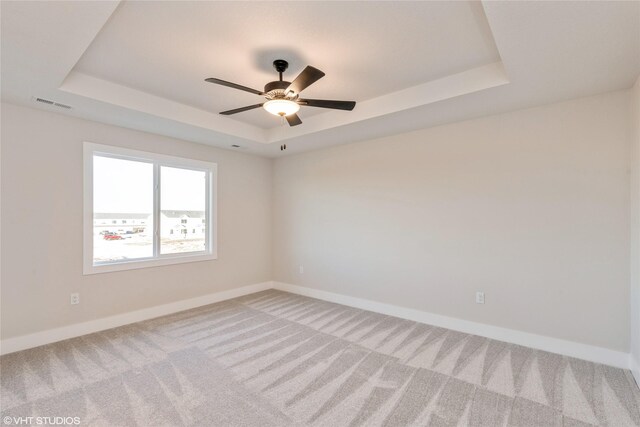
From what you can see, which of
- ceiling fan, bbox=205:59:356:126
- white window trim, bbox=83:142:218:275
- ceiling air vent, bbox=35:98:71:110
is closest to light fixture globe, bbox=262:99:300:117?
ceiling fan, bbox=205:59:356:126

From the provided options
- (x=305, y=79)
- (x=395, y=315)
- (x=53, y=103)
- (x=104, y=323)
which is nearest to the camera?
(x=305, y=79)

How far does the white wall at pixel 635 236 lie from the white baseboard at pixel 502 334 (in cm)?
18

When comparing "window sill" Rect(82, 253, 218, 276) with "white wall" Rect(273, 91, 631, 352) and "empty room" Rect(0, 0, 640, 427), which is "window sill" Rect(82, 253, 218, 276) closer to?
"empty room" Rect(0, 0, 640, 427)

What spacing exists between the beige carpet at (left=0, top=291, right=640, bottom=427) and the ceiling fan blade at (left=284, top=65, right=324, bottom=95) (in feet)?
7.78

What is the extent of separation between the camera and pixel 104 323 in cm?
356

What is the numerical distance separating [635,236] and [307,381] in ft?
9.98

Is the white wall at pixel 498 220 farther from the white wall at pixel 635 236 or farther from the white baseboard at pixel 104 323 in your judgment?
the white baseboard at pixel 104 323

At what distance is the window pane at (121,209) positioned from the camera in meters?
3.61

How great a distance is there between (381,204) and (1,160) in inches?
167

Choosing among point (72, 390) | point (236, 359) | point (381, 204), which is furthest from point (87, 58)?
point (381, 204)

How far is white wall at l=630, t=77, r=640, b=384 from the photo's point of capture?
2451 mm

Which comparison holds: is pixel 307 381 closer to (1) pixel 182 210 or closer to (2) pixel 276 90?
(2) pixel 276 90

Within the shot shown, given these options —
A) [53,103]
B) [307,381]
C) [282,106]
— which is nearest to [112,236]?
[53,103]

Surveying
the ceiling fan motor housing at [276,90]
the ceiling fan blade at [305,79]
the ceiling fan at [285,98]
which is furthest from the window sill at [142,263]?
the ceiling fan blade at [305,79]
